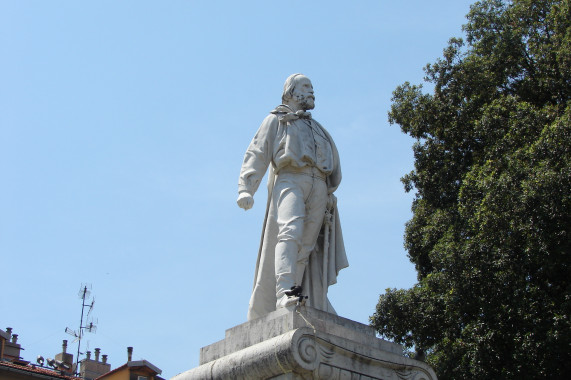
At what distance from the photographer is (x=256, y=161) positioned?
445 inches

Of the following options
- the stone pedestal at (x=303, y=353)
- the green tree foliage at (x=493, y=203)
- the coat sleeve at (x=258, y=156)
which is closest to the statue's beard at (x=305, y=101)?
the coat sleeve at (x=258, y=156)

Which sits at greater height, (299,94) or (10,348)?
(10,348)

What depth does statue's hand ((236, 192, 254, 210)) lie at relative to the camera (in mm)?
11000

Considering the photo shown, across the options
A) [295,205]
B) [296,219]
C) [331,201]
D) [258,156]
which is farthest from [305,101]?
[296,219]

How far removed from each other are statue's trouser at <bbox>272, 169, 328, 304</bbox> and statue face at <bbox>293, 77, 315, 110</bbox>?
0.93 metres

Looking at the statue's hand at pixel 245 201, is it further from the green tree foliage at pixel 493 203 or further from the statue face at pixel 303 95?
the green tree foliage at pixel 493 203

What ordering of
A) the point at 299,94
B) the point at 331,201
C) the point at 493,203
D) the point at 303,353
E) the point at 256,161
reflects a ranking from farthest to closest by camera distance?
the point at 493,203 < the point at 299,94 < the point at 331,201 < the point at 256,161 < the point at 303,353

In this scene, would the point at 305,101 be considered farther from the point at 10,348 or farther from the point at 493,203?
the point at 10,348

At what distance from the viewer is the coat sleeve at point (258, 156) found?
11195 mm

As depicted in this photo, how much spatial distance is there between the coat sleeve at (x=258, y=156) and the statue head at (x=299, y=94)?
361 mm

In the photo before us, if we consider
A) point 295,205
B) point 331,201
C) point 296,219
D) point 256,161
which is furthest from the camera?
point 331,201

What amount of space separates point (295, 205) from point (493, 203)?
822cm

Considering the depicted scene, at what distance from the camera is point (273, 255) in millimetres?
11016

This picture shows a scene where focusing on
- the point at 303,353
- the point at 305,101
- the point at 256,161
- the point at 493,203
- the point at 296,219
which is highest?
the point at 493,203
